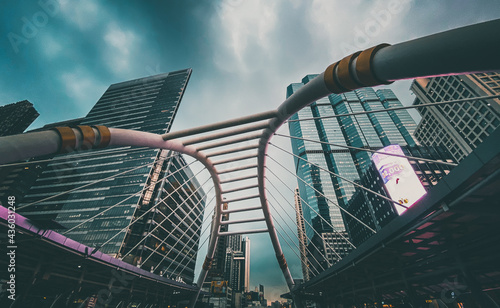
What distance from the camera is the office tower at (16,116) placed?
4297 inches

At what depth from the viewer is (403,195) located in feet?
121

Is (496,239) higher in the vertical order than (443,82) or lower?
lower

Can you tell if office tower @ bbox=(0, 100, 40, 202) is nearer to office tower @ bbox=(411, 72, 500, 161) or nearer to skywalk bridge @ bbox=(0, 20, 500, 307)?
skywalk bridge @ bbox=(0, 20, 500, 307)

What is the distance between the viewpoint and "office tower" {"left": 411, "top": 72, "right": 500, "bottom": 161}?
4869 centimetres

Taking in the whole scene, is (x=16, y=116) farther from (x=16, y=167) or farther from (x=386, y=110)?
(x=386, y=110)

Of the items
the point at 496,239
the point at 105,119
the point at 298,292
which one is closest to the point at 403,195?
the point at 298,292

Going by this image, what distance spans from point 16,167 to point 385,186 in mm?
129159

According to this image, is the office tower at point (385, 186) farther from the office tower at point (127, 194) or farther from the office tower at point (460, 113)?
the office tower at point (127, 194)

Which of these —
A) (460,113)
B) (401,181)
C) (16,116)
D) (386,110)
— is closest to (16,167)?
(16,116)

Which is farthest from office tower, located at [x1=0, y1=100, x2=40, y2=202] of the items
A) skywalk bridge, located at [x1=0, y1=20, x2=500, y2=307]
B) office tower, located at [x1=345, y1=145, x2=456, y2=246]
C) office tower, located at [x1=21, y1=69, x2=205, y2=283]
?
office tower, located at [x1=345, y1=145, x2=456, y2=246]

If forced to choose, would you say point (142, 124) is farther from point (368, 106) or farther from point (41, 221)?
point (368, 106)

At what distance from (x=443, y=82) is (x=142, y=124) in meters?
109

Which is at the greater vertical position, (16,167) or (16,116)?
(16,116)

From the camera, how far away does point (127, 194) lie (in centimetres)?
6469
